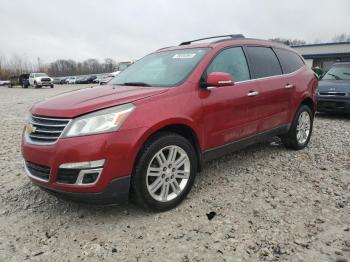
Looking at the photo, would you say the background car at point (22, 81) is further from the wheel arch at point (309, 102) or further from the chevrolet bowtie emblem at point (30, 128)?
the chevrolet bowtie emblem at point (30, 128)

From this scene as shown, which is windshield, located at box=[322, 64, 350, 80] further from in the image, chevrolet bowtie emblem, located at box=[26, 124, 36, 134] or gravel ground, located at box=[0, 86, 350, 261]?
chevrolet bowtie emblem, located at box=[26, 124, 36, 134]

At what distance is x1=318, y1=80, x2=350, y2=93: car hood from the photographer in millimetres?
8883

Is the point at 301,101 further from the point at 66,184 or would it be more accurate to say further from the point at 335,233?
the point at 66,184

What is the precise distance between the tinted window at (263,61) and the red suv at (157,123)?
18 mm

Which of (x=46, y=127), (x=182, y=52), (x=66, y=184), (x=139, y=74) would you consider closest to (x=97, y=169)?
(x=66, y=184)

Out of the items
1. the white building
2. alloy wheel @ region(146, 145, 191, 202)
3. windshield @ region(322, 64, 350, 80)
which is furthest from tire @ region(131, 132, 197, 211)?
the white building

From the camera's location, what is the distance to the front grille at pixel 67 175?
293 centimetres

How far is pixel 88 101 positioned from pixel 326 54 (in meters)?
41.1

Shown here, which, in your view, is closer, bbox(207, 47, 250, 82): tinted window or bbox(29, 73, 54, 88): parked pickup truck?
bbox(207, 47, 250, 82): tinted window

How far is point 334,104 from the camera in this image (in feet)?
29.2

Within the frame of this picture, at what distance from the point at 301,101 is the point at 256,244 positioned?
3313 millimetres

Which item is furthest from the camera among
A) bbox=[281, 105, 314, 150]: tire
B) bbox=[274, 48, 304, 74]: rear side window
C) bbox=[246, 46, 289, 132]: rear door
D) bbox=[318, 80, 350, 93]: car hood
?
bbox=[318, 80, 350, 93]: car hood

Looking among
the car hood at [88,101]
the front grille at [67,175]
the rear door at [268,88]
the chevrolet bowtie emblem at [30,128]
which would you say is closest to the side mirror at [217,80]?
the car hood at [88,101]

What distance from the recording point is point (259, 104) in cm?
446
